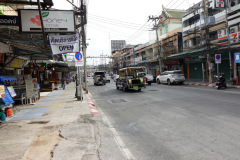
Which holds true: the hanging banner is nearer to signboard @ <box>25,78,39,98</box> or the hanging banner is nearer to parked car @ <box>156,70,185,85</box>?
signboard @ <box>25,78,39,98</box>

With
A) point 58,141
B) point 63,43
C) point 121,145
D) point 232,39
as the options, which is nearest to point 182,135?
point 121,145

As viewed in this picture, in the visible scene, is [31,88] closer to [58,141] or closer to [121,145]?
[58,141]

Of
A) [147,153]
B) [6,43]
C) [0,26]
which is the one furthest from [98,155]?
[6,43]

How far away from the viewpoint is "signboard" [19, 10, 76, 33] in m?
6.75

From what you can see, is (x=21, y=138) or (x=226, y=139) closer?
(x=226, y=139)

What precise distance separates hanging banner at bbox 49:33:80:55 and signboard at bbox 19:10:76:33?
0.42 metres

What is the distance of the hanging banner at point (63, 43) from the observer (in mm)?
7402

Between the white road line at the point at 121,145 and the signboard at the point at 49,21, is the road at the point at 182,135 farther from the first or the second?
the signboard at the point at 49,21

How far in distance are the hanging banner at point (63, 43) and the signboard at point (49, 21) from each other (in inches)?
16.4

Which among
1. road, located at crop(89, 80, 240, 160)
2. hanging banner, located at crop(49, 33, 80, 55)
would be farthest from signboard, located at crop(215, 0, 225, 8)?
hanging banner, located at crop(49, 33, 80, 55)

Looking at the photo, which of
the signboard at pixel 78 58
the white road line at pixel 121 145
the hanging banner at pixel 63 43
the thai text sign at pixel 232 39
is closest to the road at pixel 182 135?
the white road line at pixel 121 145

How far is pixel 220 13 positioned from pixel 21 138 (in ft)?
86.3

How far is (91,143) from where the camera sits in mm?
4594

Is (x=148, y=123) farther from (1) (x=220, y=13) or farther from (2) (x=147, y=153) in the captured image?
(1) (x=220, y=13)
